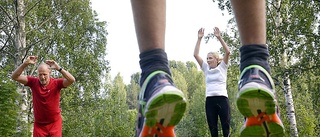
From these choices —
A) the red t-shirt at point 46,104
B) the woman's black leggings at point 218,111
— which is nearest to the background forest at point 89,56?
the red t-shirt at point 46,104

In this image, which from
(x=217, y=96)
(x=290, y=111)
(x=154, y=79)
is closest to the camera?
(x=154, y=79)

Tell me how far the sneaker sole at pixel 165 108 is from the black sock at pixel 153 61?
0.13 metres

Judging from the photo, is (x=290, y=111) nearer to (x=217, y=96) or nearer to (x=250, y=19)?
(x=217, y=96)

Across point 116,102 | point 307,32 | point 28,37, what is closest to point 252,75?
point 307,32

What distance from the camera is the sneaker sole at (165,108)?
104 cm

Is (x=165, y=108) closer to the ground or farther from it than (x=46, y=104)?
closer to the ground

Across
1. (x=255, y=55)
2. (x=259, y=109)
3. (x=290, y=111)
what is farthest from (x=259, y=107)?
(x=290, y=111)

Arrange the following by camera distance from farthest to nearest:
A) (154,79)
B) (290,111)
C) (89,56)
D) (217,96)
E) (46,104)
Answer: (89,56) → (290,111) → (217,96) → (46,104) → (154,79)

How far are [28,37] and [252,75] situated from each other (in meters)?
18.8

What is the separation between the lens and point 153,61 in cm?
118

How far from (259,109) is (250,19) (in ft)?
0.94

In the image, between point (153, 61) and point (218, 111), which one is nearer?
point (153, 61)

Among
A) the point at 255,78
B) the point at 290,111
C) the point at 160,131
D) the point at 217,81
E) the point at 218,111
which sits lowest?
the point at 160,131

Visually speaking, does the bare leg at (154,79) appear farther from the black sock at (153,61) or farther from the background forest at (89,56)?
the background forest at (89,56)
